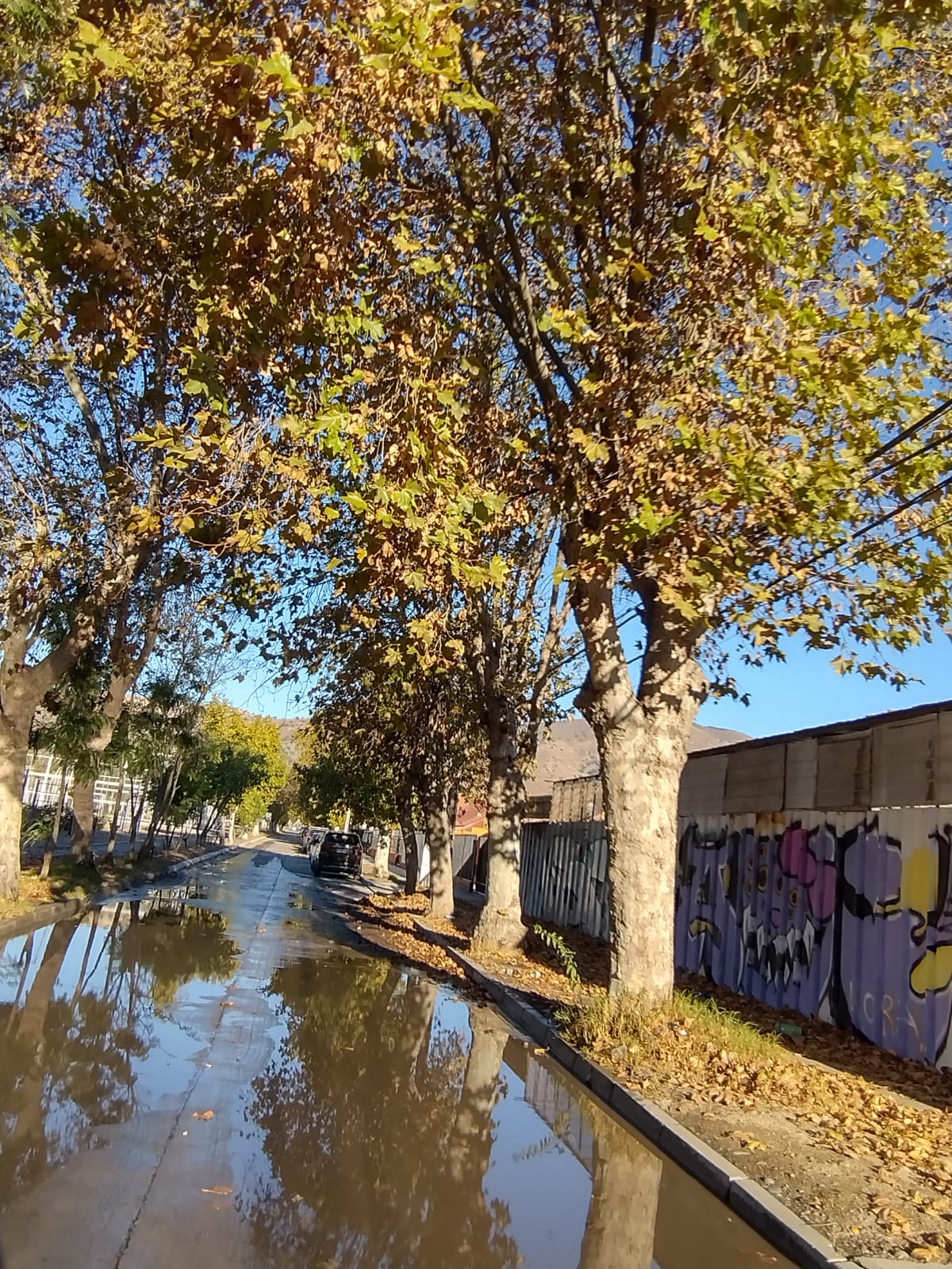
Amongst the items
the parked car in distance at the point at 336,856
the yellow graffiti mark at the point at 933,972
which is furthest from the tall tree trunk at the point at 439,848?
the parked car in distance at the point at 336,856

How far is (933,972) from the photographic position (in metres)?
9.38

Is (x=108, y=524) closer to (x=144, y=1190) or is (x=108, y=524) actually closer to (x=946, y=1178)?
(x=144, y=1190)

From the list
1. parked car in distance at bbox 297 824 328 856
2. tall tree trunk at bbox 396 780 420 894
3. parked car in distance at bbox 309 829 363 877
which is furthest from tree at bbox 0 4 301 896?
parked car in distance at bbox 297 824 328 856

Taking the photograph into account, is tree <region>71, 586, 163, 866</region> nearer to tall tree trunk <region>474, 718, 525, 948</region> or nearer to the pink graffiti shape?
tall tree trunk <region>474, 718, 525, 948</region>

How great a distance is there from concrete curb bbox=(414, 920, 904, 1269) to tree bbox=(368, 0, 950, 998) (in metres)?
1.12

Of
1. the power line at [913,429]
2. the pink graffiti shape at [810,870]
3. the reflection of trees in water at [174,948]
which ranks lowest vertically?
the reflection of trees in water at [174,948]

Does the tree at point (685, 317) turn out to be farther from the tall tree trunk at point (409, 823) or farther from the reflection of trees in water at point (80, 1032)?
the tall tree trunk at point (409, 823)

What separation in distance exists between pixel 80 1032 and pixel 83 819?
14888 millimetres

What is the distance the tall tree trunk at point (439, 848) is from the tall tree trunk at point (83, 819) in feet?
25.2

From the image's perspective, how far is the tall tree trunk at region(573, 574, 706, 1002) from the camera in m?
9.45

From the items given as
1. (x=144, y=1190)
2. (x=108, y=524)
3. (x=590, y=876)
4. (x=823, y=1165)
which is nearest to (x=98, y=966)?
(x=108, y=524)

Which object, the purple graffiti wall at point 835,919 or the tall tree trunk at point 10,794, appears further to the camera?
the tall tree trunk at point 10,794

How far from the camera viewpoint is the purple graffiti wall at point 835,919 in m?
9.53

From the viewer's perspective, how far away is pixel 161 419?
14.1 metres
